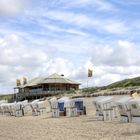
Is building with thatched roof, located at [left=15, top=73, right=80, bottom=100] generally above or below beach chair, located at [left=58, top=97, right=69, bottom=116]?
above

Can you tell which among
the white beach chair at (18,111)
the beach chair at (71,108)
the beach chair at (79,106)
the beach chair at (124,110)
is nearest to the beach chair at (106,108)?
the beach chair at (124,110)

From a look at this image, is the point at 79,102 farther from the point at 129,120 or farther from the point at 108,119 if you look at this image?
the point at 129,120

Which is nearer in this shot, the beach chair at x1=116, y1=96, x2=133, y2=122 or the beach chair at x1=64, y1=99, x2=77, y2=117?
the beach chair at x1=116, y1=96, x2=133, y2=122

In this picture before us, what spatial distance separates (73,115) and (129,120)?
354 inches

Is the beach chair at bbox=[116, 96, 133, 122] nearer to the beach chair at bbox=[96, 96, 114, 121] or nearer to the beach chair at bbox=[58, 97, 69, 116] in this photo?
the beach chair at bbox=[96, 96, 114, 121]

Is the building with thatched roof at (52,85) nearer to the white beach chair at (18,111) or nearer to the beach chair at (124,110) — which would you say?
the white beach chair at (18,111)

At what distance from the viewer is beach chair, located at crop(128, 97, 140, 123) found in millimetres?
19375

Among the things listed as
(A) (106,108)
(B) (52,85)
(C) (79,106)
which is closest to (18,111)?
(C) (79,106)

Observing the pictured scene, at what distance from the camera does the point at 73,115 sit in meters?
29.0

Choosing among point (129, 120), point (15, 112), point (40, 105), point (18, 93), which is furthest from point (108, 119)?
point (18, 93)

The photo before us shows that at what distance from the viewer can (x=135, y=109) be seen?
19625 mm

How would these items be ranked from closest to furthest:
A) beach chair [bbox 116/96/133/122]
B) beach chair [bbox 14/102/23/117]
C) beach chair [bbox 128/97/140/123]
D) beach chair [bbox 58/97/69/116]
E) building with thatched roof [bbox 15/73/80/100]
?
beach chair [bbox 128/97/140/123] < beach chair [bbox 116/96/133/122] < beach chair [bbox 58/97/69/116] < beach chair [bbox 14/102/23/117] < building with thatched roof [bbox 15/73/80/100]

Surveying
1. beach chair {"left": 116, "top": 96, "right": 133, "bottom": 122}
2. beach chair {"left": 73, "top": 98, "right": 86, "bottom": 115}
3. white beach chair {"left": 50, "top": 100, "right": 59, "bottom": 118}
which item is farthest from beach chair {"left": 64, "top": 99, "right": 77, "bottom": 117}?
beach chair {"left": 116, "top": 96, "right": 133, "bottom": 122}

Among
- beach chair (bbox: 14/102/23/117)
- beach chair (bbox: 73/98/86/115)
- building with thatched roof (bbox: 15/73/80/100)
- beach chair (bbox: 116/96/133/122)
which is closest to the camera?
beach chair (bbox: 116/96/133/122)
